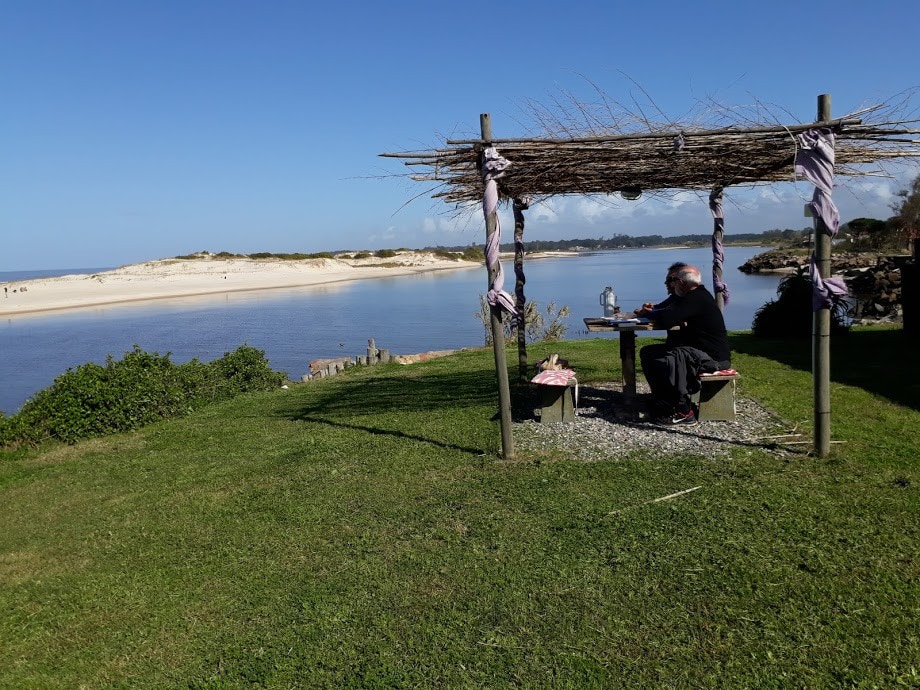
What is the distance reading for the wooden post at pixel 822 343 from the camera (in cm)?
549

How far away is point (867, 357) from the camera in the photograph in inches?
400

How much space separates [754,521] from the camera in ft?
14.6

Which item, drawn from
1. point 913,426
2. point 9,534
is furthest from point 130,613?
point 913,426

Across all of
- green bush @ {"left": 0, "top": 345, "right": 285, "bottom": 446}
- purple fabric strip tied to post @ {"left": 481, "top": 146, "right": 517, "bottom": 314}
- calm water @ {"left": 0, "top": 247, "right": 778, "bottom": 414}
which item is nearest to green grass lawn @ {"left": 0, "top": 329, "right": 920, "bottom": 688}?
green bush @ {"left": 0, "top": 345, "right": 285, "bottom": 446}

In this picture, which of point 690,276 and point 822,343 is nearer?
point 822,343

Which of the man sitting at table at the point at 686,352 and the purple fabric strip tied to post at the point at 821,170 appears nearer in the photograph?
the purple fabric strip tied to post at the point at 821,170

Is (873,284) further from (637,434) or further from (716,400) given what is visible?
(637,434)

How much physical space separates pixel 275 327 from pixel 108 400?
19785 millimetres

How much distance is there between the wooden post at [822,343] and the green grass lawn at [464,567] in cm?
28

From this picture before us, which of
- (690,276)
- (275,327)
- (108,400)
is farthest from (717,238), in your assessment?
(275,327)

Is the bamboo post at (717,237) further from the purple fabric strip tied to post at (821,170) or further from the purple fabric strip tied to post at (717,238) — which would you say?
the purple fabric strip tied to post at (821,170)

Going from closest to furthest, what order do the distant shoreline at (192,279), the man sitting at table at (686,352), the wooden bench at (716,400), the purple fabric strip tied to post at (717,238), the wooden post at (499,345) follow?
the wooden post at (499,345) → the man sitting at table at (686,352) → the wooden bench at (716,400) → the purple fabric strip tied to post at (717,238) → the distant shoreline at (192,279)

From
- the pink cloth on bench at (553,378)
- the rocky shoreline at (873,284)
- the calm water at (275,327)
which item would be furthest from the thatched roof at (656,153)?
the calm water at (275,327)

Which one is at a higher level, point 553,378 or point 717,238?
point 717,238
